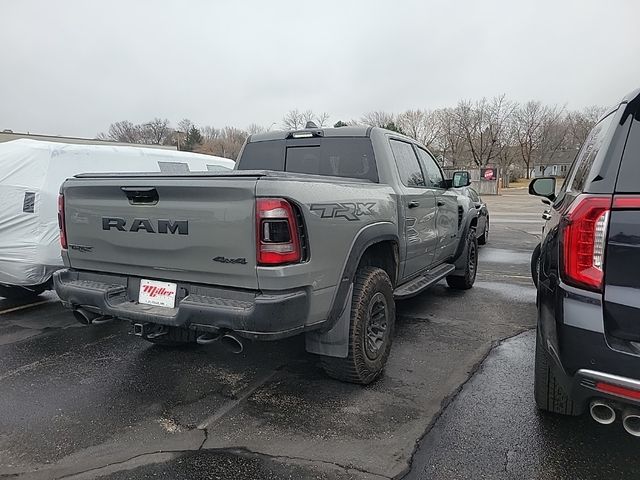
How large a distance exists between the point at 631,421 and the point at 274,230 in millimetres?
2005

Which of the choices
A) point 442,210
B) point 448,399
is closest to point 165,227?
point 448,399

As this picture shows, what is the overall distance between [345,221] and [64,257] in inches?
84.6

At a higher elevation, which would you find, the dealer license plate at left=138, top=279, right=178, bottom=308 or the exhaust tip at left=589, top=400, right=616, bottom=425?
the dealer license plate at left=138, top=279, right=178, bottom=308

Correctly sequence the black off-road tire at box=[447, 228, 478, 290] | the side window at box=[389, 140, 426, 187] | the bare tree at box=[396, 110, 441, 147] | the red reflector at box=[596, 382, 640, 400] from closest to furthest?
the red reflector at box=[596, 382, 640, 400] < the side window at box=[389, 140, 426, 187] < the black off-road tire at box=[447, 228, 478, 290] < the bare tree at box=[396, 110, 441, 147]

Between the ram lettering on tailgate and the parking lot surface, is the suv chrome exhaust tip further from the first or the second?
the ram lettering on tailgate

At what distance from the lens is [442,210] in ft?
17.6

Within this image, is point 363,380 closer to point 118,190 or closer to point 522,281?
point 118,190

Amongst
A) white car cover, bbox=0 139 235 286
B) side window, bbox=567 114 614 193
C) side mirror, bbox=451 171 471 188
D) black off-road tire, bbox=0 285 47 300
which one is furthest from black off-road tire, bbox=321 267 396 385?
black off-road tire, bbox=0 285 47 300

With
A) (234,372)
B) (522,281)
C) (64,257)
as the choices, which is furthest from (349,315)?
(522,281)

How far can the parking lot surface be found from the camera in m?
2.60

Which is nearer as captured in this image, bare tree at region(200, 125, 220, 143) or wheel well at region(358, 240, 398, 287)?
wheel well at region(358, 240, 398, 287)

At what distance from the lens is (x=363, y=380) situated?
347 centimetres

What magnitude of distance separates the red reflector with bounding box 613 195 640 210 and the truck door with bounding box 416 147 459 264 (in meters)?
3.08

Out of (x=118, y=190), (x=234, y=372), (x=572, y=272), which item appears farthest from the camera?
(x=234, y=372)
